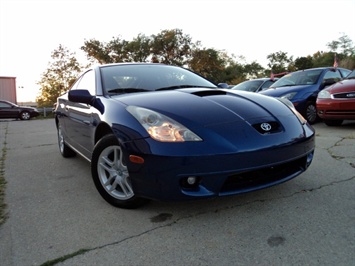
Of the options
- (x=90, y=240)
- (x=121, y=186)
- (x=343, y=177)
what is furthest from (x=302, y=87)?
(x=90, y=240)

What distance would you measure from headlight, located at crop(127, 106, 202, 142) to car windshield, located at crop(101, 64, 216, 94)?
2.47ft

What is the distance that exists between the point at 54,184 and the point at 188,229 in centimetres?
183

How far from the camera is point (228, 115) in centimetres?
221

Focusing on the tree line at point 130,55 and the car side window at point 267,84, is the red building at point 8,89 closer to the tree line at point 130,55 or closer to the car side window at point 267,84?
the tree line at point 130,55

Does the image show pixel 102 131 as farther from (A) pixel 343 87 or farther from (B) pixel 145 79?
(A) pixel 343 87

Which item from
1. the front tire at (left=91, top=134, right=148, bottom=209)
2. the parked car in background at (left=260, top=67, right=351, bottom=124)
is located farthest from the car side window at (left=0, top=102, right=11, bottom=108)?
the front tire at (left=91, top=134, right=148, bottom=209)

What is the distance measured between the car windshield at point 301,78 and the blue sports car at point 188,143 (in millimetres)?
5054

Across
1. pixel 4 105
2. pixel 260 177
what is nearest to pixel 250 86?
pixel 260 177

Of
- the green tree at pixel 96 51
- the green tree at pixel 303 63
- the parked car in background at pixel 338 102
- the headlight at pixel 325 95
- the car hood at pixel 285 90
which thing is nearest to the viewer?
the parked car in background at pixel 338 102

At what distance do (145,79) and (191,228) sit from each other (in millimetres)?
1650

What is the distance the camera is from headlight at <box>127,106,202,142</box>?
199cm

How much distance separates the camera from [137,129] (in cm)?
210

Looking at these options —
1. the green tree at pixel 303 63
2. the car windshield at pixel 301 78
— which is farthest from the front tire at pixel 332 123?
the green tree at pixel 303 63

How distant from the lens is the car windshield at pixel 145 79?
2.92 m
